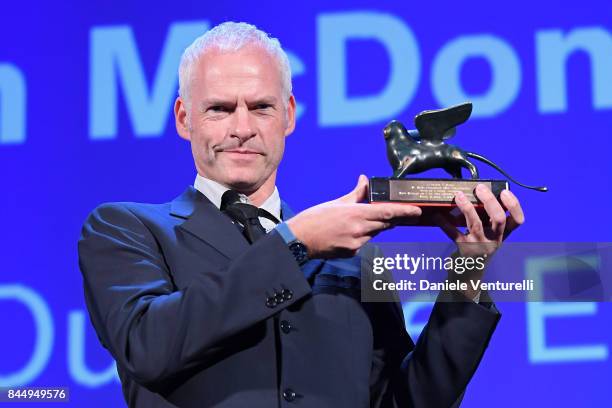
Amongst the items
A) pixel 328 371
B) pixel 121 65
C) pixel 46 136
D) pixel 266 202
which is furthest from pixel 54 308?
pixel 328 371

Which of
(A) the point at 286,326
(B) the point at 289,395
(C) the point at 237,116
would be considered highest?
(C) the point at 237,116

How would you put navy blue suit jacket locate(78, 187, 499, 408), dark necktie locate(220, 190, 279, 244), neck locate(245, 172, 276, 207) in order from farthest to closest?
neck locate(245, 172, 276, 207) < dark necktie locate(220, 190, 279, 244) < navy blue suit jacket locate(78, 187, 499, 408)

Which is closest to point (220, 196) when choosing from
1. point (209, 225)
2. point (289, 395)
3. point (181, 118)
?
point (209, 225)

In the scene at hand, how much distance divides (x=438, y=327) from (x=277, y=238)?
0.44 metres

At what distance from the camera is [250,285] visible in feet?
5.22

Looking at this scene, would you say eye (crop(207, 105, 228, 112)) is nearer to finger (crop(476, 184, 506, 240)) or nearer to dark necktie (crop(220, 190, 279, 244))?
dark necktie (crop(220, 190, 279, 244))

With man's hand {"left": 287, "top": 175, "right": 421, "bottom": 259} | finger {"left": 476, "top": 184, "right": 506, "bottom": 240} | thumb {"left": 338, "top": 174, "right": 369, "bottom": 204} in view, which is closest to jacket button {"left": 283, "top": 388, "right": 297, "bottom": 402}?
man's hand {"left": 287, "top": 175, "right": 421, "bottom": 259}

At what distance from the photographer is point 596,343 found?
2787mm

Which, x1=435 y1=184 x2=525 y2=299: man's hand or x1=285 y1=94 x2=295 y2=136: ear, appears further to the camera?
x1=285 y1=94 x2=295 y2=136: ear

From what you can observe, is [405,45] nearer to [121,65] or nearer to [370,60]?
[370,60]

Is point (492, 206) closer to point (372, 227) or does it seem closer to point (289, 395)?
point (372, 227)

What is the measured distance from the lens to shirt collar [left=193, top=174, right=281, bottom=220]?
1923 millimetres

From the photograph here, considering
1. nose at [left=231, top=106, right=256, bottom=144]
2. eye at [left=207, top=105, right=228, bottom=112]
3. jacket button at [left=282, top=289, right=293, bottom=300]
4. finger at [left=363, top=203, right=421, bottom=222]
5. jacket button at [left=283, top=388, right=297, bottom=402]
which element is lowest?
jacket button at [left=283, top=388, right=297, bottom=402]

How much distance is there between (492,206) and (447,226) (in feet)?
0.42
